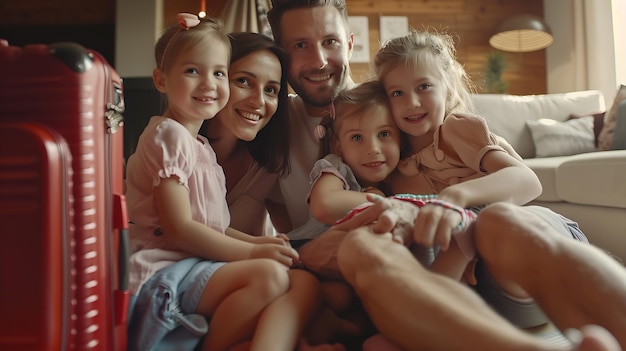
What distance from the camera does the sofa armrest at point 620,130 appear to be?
2450 mm

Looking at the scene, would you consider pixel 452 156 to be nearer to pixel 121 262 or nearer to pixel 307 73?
pixel 307 73

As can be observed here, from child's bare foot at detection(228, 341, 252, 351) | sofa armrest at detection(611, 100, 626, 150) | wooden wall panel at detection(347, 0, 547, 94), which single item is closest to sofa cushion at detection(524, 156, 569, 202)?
sofa armrest at detection(611, 100, 626, 150)

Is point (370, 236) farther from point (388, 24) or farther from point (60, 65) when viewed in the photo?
point (388, 24)

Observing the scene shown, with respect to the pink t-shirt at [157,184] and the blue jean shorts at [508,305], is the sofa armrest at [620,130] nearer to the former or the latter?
the blue jean shorts at [508,305]

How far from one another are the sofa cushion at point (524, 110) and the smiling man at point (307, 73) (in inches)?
69.0

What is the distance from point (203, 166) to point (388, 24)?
3714mm

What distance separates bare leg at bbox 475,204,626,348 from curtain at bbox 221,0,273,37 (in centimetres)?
305

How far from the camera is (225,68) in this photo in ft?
3.46

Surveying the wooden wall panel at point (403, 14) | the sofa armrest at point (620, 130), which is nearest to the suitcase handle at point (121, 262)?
the sofa armrest at point (620, 130)

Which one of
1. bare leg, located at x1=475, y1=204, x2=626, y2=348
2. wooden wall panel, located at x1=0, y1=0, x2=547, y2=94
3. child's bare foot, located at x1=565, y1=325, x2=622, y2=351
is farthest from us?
wooden wall panel, located at x1=0, y1=0, x2=547, y2=94

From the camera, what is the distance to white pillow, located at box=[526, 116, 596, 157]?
275cm

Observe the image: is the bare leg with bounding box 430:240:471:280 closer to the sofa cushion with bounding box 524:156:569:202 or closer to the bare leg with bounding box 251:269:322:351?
the bare leg with bounding box 251:269:322:351

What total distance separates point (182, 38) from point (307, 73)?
0.39 m

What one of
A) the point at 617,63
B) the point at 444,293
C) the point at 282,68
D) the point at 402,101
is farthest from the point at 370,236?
the point at 617,63
